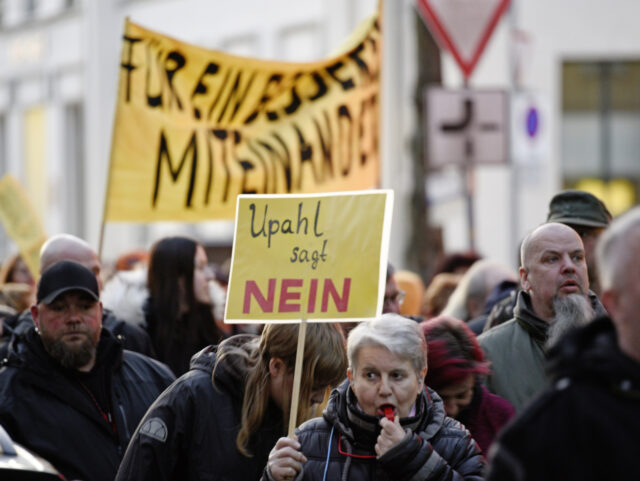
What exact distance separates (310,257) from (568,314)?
43.6 inches

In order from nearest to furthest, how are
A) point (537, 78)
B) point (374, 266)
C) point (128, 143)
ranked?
point (374, 266)
point (128, 143)
point (537, 78)

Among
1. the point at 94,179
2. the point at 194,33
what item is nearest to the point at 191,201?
the point at 194,33

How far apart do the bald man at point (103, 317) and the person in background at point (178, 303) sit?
0.38 m

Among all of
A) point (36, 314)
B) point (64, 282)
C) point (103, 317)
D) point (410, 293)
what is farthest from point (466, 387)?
point (410, 293)

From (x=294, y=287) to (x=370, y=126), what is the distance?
14.6 feet

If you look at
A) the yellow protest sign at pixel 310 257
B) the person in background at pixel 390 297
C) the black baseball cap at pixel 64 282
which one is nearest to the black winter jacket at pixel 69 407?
the black baseball cap at pixel 64 282

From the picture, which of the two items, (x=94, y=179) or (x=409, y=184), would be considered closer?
(x=409, y=184)

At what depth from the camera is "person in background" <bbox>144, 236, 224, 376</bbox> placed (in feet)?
24.0

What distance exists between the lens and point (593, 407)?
10.2 feet

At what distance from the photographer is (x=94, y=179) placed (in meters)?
31.7

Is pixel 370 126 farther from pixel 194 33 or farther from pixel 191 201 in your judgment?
pixel 194 33

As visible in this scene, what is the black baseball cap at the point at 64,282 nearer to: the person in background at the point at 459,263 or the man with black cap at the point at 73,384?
the man with black cap at the point at 73,384

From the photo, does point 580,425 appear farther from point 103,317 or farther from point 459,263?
point 459,263

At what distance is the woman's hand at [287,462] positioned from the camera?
441 centimetres
